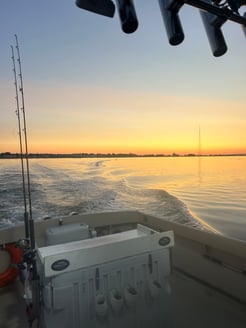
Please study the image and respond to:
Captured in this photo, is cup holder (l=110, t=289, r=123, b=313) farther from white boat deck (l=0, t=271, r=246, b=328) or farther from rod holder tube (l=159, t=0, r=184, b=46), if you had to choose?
rod holder tube (l=159, t=0, r=184, b=46)

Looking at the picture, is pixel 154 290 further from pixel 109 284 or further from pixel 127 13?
pixel 127 13

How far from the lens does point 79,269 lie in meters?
1.33

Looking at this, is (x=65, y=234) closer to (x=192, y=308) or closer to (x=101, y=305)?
(x=101, y=305)

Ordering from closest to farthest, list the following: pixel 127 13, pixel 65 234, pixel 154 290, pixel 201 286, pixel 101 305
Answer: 1. pixel 127 13
2. pixel 101 305
3. pixel 154 290
4. pixel 65 234
5. pixel 201 286

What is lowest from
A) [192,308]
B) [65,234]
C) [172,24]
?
[192,308]

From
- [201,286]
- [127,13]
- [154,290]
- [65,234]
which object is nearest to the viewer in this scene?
[127,13]

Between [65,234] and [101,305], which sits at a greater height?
[65,234]

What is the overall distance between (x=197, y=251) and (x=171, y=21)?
2033mm

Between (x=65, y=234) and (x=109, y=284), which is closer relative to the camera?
(x=109, y=284)

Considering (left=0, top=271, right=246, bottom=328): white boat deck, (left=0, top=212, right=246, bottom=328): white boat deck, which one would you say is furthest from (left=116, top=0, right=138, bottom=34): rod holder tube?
(left=0, top=271, right=246, bottom=328): white boat deck

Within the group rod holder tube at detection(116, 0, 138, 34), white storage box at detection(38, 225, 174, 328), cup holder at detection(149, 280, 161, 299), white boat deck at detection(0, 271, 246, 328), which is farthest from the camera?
white boat deck at detection(0, 271, 246, 328)

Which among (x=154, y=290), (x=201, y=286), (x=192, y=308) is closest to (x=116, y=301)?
(x=154, y=290)

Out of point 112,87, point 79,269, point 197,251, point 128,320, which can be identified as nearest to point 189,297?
point 197,251

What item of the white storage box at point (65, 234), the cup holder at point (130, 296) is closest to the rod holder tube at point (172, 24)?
the cup holder at point (130, 296)
